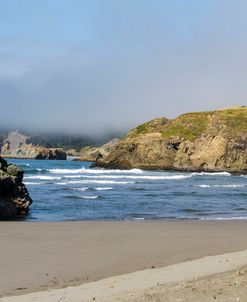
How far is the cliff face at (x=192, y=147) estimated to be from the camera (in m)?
122

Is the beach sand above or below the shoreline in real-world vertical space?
below

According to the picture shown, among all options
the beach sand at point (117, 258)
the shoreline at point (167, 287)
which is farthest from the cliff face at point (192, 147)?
the shoreline at point (167, 287)

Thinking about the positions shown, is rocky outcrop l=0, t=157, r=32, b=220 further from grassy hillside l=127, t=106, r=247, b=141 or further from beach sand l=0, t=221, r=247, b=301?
grassy hillside l=127, t=106, r=247, b=141

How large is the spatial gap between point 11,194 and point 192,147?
10033cm

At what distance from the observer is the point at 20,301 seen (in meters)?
9.36

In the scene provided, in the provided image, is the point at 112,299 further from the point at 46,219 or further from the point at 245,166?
the point at 245,166

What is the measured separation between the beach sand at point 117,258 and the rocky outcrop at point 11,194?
195 inches

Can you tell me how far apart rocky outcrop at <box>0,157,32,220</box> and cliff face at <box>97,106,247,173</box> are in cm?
9404

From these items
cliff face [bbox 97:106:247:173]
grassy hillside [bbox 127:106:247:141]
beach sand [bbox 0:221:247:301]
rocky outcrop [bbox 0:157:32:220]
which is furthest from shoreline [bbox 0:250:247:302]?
grassy hillside [bbox 127:106:247:141]

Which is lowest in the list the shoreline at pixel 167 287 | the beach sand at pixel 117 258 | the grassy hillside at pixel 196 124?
the beach sand at pixel 117 258

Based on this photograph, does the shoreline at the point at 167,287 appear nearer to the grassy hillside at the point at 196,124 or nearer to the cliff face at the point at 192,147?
the cliff face at the point at 192,147

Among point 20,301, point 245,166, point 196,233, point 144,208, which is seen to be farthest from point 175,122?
point 20,301

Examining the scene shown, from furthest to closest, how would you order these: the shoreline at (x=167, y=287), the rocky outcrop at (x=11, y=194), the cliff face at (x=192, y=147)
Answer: the cliff face at (x=192, y=147)
the rocky outcrop at (x=11, y=194)
the shoreline at (x=167, y=287)

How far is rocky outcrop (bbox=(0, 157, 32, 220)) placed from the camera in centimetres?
2580
